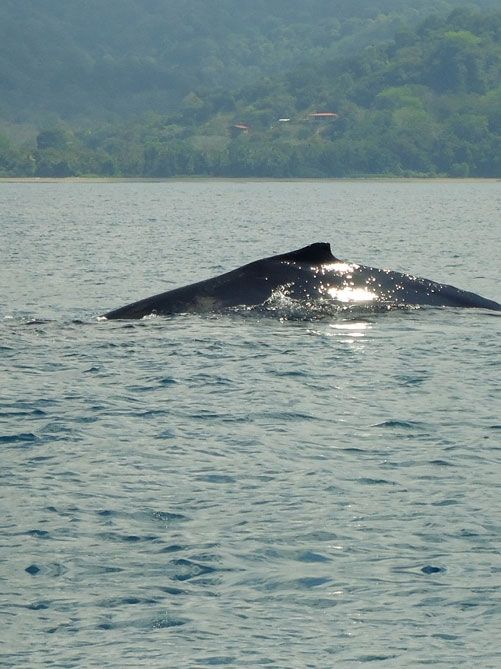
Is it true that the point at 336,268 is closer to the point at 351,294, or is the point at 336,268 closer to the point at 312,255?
the point at 351,294

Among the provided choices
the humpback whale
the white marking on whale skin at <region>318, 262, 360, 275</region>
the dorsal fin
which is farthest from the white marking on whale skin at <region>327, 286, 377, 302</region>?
the dorsal fin

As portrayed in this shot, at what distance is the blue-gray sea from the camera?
32.0 feet

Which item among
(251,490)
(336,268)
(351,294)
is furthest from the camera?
(351,294)

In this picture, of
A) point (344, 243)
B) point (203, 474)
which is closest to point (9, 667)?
point (203, 474)

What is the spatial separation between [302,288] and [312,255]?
59cm

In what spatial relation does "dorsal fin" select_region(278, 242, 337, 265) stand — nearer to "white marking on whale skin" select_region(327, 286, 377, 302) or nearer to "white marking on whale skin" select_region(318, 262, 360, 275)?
"white marking on whale skin" select_region(318, 262, 360, 275)

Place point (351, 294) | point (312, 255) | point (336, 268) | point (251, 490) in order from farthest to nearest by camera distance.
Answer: point (351, 294), point (336, 268), point (312, 255), point (251, 490)

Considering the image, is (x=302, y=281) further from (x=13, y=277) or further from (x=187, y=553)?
(x=13, y=277)

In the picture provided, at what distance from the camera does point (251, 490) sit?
13094 mm

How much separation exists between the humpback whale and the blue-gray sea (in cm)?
41

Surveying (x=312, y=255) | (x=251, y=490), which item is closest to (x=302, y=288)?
(x=312, y=255)

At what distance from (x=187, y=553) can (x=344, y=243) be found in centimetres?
5270

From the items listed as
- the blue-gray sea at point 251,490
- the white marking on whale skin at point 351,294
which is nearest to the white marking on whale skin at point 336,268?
the white marking on whale skin at point 351,294

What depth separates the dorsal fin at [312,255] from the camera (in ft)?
76.7
